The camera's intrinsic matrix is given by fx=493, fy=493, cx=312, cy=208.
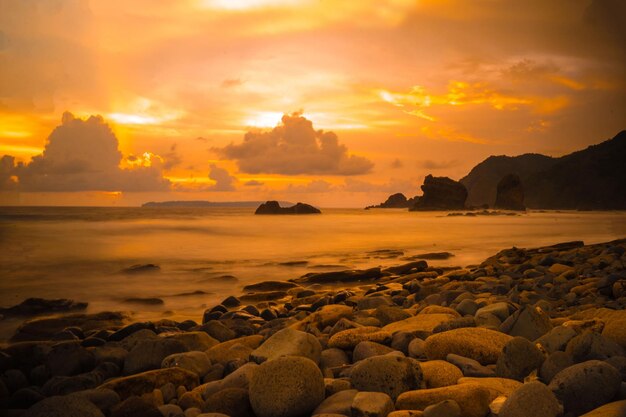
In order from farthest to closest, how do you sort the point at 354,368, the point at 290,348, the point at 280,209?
1. the point at 280,209
2. the point at 290,348
3. the point at 354,368

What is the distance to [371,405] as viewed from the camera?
3424 mm

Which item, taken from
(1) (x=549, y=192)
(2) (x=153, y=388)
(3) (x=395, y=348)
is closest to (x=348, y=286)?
(3) (x=395, y=348)

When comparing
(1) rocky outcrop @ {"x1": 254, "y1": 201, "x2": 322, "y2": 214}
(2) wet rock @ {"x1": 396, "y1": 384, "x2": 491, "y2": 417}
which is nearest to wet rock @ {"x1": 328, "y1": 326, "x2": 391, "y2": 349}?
(2) wet rock @ {"x1": 396, "y1": 384, "x2": 491, "y2": 417}

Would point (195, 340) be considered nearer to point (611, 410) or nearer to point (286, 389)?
point (286, 389)

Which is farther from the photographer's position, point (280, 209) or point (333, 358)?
point (280, 209)

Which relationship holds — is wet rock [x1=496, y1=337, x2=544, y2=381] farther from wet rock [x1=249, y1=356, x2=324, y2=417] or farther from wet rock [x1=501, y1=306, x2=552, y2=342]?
wet rock [x1=249, y1=356, x2=324, y2=417]

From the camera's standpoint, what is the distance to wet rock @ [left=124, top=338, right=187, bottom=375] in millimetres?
5562

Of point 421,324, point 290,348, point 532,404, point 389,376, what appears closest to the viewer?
point 532,404

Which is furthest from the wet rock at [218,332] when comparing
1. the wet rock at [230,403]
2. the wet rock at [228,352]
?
the wet rock at [230,403]

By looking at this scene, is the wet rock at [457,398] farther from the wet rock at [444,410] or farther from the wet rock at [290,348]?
the wet rock at [290,348]

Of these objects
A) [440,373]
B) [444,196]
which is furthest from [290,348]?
[444,196]

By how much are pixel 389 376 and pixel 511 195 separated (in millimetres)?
154643

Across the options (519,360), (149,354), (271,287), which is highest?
(519,360)

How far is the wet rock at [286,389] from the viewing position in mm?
3666
